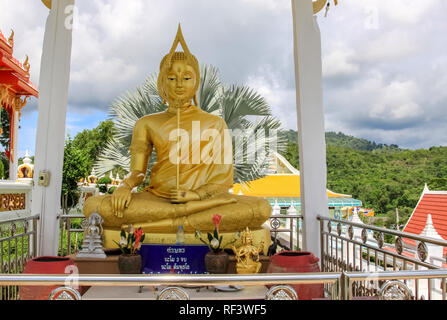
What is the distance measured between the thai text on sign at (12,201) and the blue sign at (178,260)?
6.12 metres

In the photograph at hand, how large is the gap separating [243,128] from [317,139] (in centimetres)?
378

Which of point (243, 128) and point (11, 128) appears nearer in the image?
point (243, 128)

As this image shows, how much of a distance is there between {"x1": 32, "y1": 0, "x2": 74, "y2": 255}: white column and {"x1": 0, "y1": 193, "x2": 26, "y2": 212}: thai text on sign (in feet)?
16.6

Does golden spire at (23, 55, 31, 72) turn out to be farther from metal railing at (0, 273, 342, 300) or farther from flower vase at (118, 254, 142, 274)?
metal railing at (0, 273, 342, 300)

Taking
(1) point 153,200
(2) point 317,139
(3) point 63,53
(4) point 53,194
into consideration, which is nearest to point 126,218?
(1) point 153,200

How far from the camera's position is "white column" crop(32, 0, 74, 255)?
161 inches

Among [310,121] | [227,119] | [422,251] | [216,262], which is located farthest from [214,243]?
[227,119]

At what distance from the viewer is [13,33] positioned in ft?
34.7

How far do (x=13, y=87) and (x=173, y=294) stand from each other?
11.8 metres

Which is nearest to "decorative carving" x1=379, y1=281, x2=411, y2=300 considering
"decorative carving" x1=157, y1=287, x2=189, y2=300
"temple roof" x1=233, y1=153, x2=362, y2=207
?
"decorative carving" x1=157, y1=287, x2=189, y2=300

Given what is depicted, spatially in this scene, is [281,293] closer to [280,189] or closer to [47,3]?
[47,3]

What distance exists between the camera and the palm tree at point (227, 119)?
7664 millimetres

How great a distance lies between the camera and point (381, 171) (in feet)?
37.4
